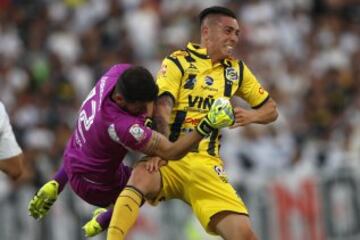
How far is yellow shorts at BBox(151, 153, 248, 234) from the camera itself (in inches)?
505

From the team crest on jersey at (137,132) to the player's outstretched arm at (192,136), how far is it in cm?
11

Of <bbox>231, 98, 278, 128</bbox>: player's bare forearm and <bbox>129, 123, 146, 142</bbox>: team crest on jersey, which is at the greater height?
<bbox>129, 123, 146, 142</bbox>: team crest on jersey

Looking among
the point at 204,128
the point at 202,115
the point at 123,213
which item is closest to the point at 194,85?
the point at 202,115

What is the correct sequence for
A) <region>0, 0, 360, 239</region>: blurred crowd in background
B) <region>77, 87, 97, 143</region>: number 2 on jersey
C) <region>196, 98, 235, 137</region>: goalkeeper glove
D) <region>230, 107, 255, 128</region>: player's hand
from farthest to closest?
→ <region>0, 0, 360, 239</region>: blurred crowd in background, <region>230, 107, 255, 128</region>: player's hand, <region>77, 87, 97, 143</region>: number 2 on jersey, <region>196, 98, 235, 137</region>: goalkeeper glove

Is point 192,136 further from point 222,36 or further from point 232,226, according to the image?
point 222,36

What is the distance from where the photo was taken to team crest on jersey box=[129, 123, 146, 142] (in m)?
12.0

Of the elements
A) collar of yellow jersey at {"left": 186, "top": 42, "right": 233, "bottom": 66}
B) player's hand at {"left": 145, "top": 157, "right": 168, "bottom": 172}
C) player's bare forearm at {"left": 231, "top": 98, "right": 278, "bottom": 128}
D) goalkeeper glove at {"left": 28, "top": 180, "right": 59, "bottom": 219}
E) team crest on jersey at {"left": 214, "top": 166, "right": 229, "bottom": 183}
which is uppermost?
collar of yellow jersey at {"left": 186, "top": 42, "right": 233, "bottom": 66}

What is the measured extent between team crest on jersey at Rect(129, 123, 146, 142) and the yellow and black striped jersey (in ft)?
2.06

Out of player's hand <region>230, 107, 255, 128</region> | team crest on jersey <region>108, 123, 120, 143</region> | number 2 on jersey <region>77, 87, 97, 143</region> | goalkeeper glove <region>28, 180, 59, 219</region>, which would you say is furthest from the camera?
goalkeeper glove <region>28, 180, 59, 219</region>

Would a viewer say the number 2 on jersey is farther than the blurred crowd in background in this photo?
No

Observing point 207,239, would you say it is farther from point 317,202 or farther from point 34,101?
point 34,101

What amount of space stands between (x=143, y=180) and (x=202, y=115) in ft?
2.76

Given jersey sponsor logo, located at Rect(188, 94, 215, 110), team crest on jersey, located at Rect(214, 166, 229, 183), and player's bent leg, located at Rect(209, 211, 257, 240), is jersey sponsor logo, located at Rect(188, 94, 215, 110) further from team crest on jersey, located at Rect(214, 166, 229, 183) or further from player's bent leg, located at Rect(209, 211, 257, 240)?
player's bent leg, located at Rect(209, 211, 257, 240)

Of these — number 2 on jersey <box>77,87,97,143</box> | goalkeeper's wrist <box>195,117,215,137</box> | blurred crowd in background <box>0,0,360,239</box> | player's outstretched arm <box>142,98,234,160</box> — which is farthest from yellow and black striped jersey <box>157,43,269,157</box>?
blurred crowd in background <box>0,0,360,239</box>
